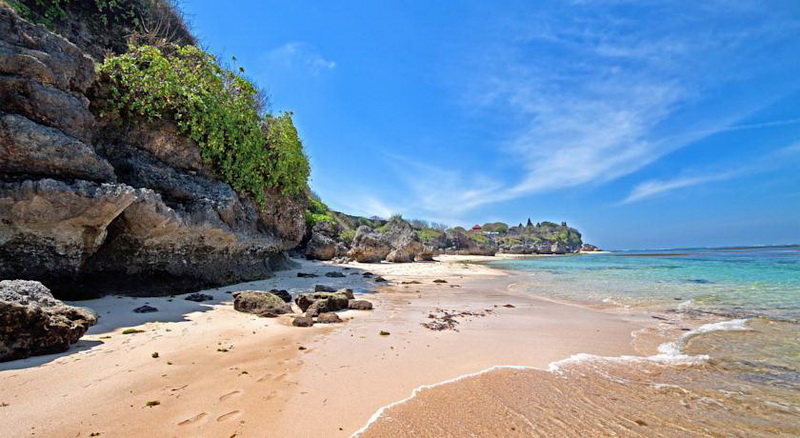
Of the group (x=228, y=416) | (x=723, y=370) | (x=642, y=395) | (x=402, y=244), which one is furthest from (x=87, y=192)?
(x=402, y=244)

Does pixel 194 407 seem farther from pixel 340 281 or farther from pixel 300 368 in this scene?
pixel 340 281

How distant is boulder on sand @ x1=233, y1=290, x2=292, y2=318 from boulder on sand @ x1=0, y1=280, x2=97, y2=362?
8.75 feet

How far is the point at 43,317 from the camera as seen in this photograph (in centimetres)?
397

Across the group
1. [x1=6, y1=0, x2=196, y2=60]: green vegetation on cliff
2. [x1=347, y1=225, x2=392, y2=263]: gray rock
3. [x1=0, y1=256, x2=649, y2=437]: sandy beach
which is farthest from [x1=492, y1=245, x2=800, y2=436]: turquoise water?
[x1=347, y1=225, x2=392, y2=263]: gray rock

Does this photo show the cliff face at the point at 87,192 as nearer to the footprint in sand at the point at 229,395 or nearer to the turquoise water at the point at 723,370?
the footprint in sand at the point at 229,395

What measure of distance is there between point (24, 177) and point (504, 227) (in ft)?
376

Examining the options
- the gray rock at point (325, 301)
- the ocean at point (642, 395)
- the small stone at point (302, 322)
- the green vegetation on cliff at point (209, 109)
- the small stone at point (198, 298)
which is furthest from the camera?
the green vegetation on cliff at point (209, 109)

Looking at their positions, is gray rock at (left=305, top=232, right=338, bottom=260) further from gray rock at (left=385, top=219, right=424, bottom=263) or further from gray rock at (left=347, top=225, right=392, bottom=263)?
gray rock at (left=385, top=219, right=424, bottom=263)

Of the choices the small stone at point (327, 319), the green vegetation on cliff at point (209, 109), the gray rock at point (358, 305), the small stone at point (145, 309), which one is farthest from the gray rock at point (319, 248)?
the small stone at point (327, 319)

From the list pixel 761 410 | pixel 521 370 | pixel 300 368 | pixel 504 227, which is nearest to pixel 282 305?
pixel 300 368

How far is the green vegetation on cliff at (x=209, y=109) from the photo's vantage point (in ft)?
27.4

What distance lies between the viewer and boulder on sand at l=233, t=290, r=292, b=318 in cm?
679

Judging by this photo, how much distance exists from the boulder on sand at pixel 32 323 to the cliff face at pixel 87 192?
2487 millimetres

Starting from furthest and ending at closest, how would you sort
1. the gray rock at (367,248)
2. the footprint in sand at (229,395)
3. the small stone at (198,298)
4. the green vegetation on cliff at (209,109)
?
1. the gray rock at (367,248)
2. the green vegetation on cliff at (209,109)
3. the small stone at (198,298)
4. the footprint in sand at (229,395)
